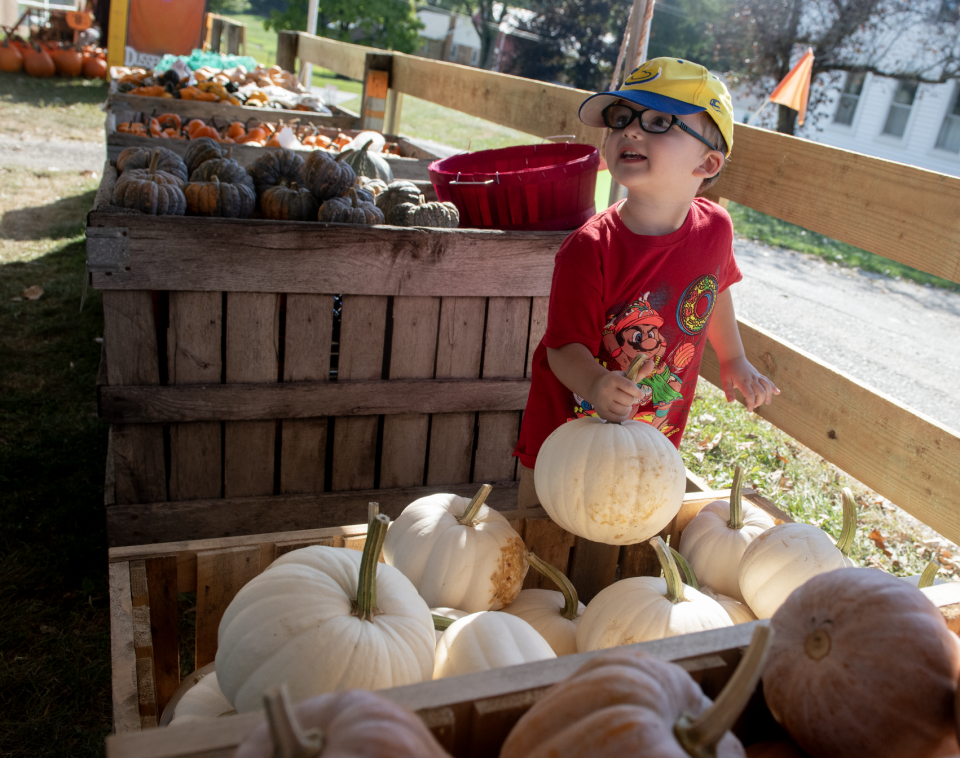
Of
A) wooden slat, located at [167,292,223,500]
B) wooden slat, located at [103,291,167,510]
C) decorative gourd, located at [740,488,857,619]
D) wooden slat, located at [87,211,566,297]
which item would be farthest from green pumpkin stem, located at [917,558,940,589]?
wooden slat, located at [103,291,167,510]

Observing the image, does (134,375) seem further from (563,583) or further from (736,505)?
(736,505)

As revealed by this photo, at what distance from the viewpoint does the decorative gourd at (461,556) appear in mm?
1768

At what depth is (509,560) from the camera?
182cm

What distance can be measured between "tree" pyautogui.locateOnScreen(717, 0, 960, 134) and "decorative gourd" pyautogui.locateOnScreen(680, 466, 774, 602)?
64.4 ft

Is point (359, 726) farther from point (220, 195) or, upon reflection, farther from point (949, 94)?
point (949, 94)

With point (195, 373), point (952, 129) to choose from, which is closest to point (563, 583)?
point (195, 373)

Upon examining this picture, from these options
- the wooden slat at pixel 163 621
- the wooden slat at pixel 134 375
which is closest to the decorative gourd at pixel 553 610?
the wooden slat at pixel 163 621

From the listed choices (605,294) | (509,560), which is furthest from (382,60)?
(509,560)

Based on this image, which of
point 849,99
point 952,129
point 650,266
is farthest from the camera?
point 849,99

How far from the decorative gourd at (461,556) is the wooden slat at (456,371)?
129 cm

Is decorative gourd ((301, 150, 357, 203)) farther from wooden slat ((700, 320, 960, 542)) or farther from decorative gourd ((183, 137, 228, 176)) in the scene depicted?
wooden slat ((700, 320, 960, 542))

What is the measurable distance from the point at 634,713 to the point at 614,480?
917 mm

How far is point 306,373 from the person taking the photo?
9.64 ft

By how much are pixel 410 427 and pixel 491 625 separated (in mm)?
1732
